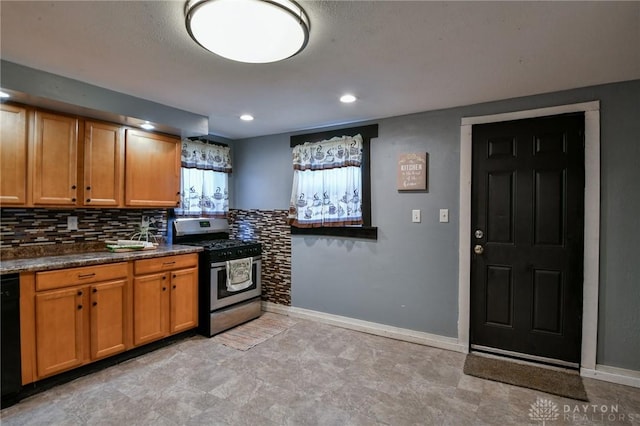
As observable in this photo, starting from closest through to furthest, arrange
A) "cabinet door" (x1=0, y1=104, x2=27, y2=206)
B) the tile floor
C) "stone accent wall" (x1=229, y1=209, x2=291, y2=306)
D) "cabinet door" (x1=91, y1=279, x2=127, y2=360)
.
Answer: the tile floor
"cabinet door" (x1=0, y1=104, x2=27, y2=206)
"cabinet door" (x1=91, y1=279, x2=127, y2=360)
"stone accent wall" (x1=229, y1=209, x2=291, y2=306)

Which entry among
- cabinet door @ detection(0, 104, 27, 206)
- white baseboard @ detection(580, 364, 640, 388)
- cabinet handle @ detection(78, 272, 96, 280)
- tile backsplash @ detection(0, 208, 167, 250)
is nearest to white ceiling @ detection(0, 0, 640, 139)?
cabinet door @ detection(0, 104, 27, 206)

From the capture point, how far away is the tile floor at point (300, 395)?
199 cm

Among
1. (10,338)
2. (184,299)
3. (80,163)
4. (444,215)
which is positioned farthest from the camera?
(184,299)

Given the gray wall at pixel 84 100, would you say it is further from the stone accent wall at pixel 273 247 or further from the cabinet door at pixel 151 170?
the stone accent wall at pixel 273 247

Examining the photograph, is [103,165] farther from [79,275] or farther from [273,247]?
[273,247]

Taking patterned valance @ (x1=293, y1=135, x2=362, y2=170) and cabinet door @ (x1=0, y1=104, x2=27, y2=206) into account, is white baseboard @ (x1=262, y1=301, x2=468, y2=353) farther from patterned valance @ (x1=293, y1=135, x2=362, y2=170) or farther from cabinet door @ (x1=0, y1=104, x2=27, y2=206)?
cabinet door @ (x1=0, y1=104, x2=27, y2=206)

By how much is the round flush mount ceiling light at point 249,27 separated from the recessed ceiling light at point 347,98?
1027 mm

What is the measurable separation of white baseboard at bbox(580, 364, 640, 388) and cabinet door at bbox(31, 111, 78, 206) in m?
4.26

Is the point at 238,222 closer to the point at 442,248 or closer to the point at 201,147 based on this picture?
the point at 201,147

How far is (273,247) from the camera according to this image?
4.11 metres

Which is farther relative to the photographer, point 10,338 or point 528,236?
point 528,236

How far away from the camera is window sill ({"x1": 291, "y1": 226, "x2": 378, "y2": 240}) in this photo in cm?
341

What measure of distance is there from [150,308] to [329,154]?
2322mm

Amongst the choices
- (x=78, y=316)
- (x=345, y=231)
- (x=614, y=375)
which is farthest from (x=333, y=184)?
(x=614, y=375)
